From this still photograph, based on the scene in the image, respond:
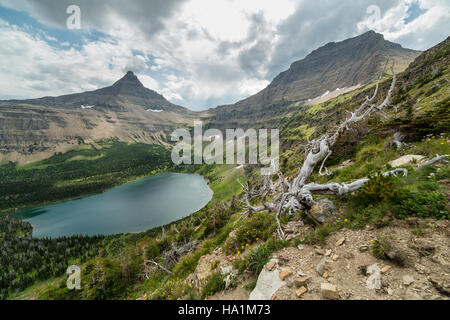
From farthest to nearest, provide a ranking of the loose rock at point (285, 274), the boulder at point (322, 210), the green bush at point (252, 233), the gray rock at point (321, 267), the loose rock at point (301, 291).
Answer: the green bush at point (252, 233), the boulder at point (322, 210), the loose rock at point (285, 274), the gray rock at point (321, 267), the loose rock at point (301, 291)

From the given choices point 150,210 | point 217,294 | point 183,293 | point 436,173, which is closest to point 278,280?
point 217,294

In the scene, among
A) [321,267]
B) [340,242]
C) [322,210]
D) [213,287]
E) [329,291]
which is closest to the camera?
[329,291]

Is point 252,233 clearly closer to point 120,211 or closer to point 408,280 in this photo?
point 408,280

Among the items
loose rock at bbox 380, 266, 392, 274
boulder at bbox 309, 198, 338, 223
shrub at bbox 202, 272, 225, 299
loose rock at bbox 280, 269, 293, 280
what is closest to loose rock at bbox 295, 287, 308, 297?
loose rock at bbox 280, 269, 293, 280

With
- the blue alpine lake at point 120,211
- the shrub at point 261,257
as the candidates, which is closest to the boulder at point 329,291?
the shrub at point 261,257

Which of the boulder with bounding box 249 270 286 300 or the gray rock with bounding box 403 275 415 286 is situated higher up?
the gray rock with bounding box 403 275 415 286

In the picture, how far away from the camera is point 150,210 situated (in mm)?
97875

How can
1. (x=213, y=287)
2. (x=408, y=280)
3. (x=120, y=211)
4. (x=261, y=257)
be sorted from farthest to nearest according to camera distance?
(x=120, y=211) → (x=261, y=257) → (x=213, y=287) → (x=408, y=280)

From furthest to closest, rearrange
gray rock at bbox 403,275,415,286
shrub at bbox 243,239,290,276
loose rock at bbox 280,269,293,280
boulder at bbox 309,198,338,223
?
boulder at bbox 309,198,338,223
shrub at bbox 243,239,290,276
loose rock at bbox 280,269,293,280
gray rock at bbox 403,275,415,286

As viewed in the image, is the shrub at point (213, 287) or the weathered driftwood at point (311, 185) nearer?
the shrub at point (213, 287)

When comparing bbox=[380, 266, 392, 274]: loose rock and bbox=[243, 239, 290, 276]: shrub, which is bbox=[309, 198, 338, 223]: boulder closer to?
bbox=[243, 239, 290, 276]: shrub

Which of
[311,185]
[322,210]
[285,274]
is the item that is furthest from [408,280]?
[311,185]

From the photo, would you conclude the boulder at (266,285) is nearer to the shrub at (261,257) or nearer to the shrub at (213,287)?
the shrub at (261,257)
